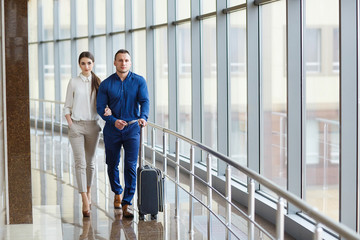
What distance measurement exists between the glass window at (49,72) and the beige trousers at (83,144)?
11.4 m

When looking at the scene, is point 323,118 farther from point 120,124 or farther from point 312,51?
point 120,124

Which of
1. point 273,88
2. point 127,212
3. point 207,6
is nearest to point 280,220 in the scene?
point 127,212

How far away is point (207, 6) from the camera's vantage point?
8.49 meters

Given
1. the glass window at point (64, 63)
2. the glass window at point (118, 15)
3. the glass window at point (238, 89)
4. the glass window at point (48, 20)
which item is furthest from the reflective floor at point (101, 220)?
the glass window at point (48, 20)

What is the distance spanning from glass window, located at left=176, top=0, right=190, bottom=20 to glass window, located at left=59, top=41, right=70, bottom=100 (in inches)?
270

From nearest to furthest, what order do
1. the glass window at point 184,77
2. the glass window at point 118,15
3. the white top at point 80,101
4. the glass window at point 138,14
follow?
1. the white top at point 80,101
2. the glass window at point 184,77
3. the glass window at point 138,14
4. the glass window at point 118,15

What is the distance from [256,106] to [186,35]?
347cm

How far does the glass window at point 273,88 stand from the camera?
6430mm

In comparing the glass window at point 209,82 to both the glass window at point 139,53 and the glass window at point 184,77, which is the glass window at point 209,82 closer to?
the glass window at point 184,77

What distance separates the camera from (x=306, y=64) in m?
5.58

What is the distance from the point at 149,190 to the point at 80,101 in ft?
3.38

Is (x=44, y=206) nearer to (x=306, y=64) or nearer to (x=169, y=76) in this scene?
(x=306, y=64)

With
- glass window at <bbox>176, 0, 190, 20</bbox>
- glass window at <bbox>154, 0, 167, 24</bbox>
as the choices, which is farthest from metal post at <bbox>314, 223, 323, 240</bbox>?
glass window at <bbox>154, 0, 167, 24</bbox>

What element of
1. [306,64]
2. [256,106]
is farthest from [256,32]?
[306,64]
